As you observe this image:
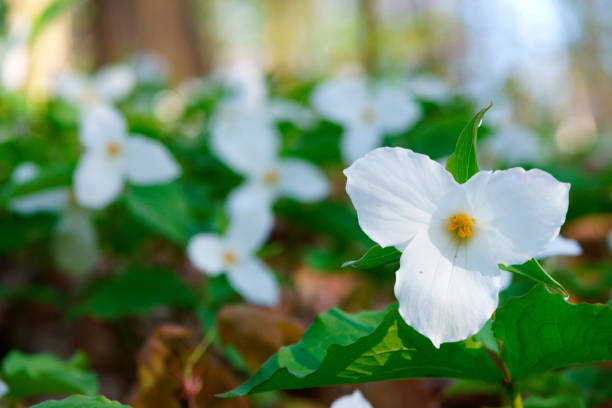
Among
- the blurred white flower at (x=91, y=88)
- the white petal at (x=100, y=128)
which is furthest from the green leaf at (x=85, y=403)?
the blurred white flower at (x=91, y=88)

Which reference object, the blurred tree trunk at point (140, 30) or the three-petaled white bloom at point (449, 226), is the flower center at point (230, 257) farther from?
the blurred tree trunk at point (140, 30)

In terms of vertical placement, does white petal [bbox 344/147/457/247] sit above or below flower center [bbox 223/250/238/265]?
above

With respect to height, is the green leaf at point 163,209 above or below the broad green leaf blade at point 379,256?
below

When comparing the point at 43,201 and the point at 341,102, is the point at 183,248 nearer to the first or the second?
the point at 43,201

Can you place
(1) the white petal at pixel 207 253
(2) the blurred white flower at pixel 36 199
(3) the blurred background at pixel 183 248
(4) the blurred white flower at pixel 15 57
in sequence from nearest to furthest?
(3) the blurred background at pixel 183 248 → (1) the white petal at pixel 207 253 → (2) the blurred white flower at pixel 36 199 → (4) the blurred white flower at pixel 15 57

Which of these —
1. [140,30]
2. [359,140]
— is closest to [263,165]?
[359,140]

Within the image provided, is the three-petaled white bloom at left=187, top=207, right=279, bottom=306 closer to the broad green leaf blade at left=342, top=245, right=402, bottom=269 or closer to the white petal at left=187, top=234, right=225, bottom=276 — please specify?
the white petal at left=187, top=234, right=225, bottom=276

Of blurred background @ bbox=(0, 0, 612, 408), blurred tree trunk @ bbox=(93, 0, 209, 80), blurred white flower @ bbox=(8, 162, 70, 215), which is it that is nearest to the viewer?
blurred background @ bbox=(0, 0, 612, 408)

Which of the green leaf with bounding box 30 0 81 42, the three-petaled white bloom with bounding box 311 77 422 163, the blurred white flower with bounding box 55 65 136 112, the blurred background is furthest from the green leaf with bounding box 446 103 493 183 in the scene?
the blurred white flower with bounding box 55 65 136 112
